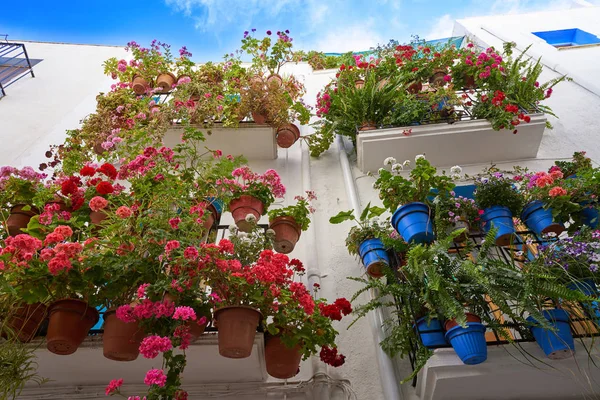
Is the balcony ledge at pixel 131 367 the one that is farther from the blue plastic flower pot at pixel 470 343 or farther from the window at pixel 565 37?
the window at pixel 565 37

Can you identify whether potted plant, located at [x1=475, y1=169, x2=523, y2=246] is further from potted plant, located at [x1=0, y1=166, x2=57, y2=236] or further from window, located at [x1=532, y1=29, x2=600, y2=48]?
window, located at [x1=532, y1=29, x2=600, y2=48]

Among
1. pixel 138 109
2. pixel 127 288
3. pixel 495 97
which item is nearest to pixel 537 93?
pixel 495 97

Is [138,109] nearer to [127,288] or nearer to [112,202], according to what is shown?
[112,202]

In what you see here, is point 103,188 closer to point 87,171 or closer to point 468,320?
point 87,171

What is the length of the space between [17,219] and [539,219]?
4606 millimetres

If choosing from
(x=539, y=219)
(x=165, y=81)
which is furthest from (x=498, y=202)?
(x=165, y=81)

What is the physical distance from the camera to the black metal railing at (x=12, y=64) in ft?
28.6

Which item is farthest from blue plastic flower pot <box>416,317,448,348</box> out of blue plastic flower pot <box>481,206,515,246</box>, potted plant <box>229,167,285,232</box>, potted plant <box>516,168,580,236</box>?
potted plant <box>229,167,285,232</box>

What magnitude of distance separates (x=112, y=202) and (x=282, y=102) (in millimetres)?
2761

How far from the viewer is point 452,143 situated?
613 centimetres

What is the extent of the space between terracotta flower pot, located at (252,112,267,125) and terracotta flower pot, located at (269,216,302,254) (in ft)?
7.25

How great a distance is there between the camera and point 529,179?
4.64 m

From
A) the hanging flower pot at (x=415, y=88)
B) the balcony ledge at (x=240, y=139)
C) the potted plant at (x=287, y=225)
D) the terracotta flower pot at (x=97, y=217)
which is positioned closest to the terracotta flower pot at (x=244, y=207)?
the potted plant at (x=287, y=225)

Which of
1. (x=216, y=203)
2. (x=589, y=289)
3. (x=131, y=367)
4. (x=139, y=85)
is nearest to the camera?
(x=589, y=289)
